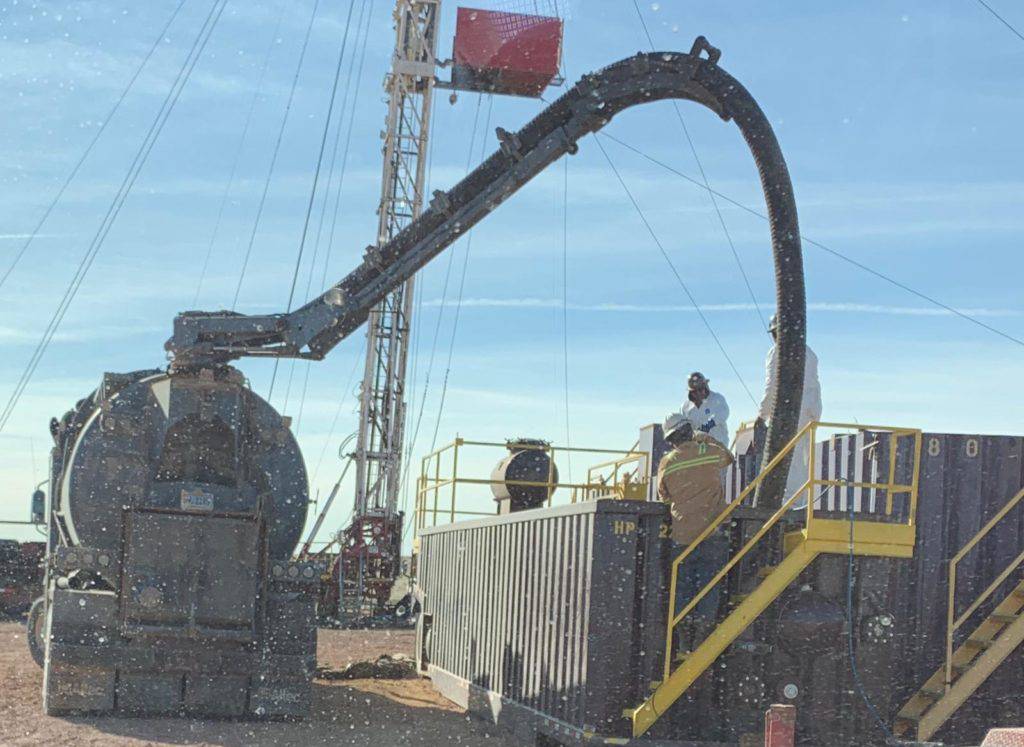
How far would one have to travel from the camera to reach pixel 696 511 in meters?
11.2

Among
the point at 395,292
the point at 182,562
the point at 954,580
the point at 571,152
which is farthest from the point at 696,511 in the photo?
the point at 395,292

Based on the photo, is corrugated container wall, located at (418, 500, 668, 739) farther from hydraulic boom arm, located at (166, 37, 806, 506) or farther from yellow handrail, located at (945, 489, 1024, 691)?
hydraulic boom arm, located at (166, 37, 806, 506)

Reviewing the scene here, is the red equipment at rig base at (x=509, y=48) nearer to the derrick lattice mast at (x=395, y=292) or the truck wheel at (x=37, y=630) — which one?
the derrick lattice mast at (x=395, y=292)

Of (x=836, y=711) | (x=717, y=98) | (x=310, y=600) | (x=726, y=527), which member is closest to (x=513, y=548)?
(x=310, y=600)

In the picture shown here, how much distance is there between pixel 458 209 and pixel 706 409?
3725mm

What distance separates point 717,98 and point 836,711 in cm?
657

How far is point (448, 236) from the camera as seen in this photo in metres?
15.9

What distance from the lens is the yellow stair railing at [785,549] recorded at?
Answer: 35.7 feet

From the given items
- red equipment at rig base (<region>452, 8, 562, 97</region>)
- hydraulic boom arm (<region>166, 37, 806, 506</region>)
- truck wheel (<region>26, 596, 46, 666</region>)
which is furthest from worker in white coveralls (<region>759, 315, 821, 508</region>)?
red equipment at rig base (<region>452, 8, 562, 97</region>)

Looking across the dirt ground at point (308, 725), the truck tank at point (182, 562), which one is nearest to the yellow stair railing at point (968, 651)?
the dirt ground at point (308, 725)

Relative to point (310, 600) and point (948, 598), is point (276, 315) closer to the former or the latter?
point (310, 600)

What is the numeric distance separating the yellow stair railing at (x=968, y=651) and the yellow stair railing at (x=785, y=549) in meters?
0.77

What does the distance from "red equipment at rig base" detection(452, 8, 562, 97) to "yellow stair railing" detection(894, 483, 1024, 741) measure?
25.5 m

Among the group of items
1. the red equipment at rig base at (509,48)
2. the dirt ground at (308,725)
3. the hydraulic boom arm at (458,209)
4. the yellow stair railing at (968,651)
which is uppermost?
the red equipment at rig base at (509,48)
